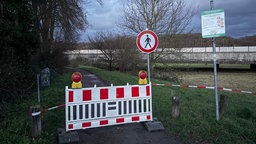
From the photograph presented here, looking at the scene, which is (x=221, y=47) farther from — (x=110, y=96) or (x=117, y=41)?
(x=110, y=96)

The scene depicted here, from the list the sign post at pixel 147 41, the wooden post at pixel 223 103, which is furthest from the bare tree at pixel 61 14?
the wooden post at pixel 223 103

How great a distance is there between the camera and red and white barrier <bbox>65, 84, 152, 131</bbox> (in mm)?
4852

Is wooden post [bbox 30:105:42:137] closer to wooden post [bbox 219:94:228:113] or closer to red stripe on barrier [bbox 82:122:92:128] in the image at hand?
red stripe on barrier [bbox 82:122:92:128]

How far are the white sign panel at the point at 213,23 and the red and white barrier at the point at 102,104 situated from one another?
6.77ft

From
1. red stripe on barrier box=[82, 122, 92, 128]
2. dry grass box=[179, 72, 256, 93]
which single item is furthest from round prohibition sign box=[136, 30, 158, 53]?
dry grass box=[179, 72, 256, 93]

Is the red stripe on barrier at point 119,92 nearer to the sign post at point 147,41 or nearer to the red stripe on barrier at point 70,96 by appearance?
the red stripe on barrier at point 70,96

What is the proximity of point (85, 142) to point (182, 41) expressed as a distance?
17.1 m

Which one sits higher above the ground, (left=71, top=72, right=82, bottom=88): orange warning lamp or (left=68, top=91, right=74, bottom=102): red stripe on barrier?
(left=71, top=72, right=82, bottom=88): orange warning lamp

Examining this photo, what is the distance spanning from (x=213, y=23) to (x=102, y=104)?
3400 mm

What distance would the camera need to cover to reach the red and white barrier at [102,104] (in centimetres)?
485

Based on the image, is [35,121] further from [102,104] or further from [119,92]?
[119,92]

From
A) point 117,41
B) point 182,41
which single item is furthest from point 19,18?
point 117,41

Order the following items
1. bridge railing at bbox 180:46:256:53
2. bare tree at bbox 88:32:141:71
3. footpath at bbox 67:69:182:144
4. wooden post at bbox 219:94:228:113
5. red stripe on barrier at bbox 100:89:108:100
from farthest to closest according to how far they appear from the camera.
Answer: bridge railing at bbox 180:46:256:53, bare tree at bbox 88:32:141:71, wooden post at bbox 219:94:228:113, red stripe on barrier at bbox 100:89:108:100, footpath at bbox 67:69:182:144

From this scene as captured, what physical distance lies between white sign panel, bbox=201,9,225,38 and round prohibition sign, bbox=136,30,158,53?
4.24 ft
